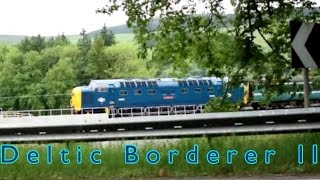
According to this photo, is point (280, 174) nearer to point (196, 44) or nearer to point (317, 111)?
point (317, 111)

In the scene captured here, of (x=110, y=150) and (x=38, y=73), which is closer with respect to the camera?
(x=110, y=150)

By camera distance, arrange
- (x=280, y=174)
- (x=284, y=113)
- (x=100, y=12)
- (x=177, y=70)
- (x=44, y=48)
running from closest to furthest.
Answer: (x=280, y=174)
(x=284, y=113)
(x=100, y=12)
(x=177, y=70)
(x=44, y=48)

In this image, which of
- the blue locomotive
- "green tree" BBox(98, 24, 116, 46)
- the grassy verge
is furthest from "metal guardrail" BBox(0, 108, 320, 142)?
"green tree" BBox(98, 24, 116, 46)

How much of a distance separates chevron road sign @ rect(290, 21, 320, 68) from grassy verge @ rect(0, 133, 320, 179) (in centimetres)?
118

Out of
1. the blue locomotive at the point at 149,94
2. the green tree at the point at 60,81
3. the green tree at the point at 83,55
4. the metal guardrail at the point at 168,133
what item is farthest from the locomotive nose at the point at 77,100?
the metal guardrail at the point at 168,133

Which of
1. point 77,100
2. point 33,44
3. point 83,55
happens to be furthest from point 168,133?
point 33,44

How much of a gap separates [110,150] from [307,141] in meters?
3.17

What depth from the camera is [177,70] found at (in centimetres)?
1452

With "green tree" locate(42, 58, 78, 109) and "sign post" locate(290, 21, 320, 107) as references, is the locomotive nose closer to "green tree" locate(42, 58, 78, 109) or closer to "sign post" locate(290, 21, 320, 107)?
"green tree" locate(42, 58, 78, 109)

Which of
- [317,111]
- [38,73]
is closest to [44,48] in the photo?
[38,73]

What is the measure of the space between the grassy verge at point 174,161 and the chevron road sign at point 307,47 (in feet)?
3.86

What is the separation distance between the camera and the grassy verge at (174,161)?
25.9 feet

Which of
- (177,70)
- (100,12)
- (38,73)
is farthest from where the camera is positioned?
(38,73)

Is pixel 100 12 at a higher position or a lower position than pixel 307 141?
higher
